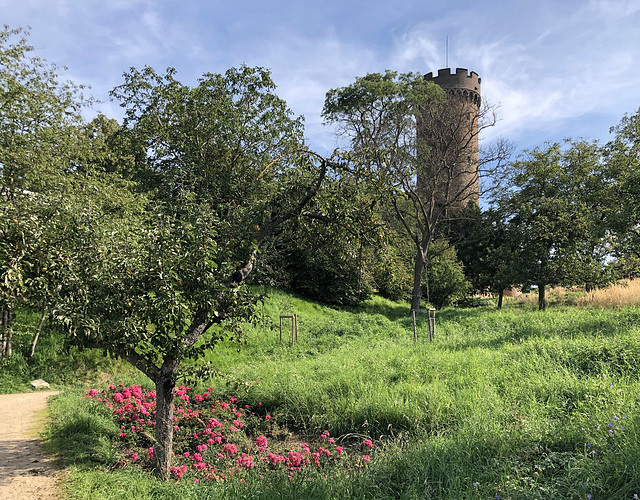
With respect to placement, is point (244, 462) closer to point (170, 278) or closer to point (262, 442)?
point (262, 442)

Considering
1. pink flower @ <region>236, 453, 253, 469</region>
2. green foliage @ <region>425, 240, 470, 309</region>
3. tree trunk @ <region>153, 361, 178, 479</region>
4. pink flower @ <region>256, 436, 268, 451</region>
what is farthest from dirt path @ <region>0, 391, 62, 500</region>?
green foliage @ <region>425, 240, 470, 309</region>

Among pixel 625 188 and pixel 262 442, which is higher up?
pixel 625 188

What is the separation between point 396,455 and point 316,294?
1616 centimetres

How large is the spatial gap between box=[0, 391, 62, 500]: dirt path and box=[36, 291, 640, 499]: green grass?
0.22 m

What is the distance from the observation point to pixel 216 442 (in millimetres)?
5289

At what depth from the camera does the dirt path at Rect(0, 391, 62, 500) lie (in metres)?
3.71

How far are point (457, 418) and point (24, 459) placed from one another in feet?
16.1

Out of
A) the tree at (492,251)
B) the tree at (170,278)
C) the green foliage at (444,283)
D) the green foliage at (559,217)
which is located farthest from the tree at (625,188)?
the tree at (170,278)

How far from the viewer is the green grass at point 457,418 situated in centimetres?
331

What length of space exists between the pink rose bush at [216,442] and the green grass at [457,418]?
0.90 feet

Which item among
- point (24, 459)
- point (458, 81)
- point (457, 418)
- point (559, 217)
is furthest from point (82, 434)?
point (458, 81)

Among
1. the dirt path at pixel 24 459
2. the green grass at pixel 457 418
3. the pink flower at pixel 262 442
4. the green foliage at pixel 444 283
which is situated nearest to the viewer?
the green grass at pixel 457 418

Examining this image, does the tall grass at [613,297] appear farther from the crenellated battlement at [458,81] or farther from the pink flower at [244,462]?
the crenellated battlement at [458,81]

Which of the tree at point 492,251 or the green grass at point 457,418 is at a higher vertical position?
the tree at point 492,251
